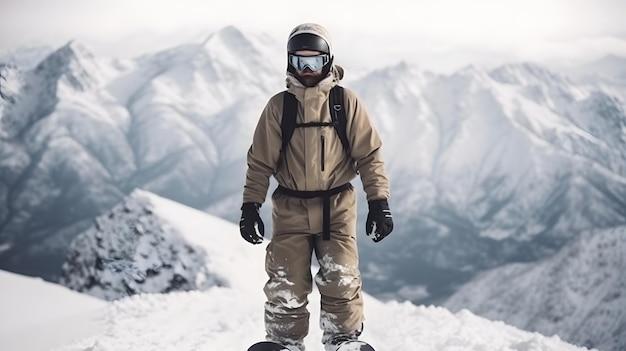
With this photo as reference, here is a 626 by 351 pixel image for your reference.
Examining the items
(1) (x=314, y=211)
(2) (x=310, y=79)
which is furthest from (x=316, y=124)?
(1) (x=314, y=211)

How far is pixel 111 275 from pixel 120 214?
24.2 feet

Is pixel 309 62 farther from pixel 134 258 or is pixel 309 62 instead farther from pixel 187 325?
pixel 134 258

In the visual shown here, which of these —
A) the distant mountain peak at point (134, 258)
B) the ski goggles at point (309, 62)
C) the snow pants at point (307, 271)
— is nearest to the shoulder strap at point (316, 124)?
the ski goggles at point (309, 62)

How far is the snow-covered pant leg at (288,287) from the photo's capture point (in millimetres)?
5293

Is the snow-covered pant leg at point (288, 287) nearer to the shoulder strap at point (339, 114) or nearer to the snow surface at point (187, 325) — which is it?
the shoulder strap at point (339, 114)

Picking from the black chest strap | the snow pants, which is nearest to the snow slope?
the snow pants

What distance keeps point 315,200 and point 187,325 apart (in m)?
4.05

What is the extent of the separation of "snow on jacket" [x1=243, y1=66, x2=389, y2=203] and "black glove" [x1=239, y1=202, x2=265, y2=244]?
9cm

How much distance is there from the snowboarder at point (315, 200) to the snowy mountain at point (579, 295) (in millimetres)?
73730

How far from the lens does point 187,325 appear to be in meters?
8.30

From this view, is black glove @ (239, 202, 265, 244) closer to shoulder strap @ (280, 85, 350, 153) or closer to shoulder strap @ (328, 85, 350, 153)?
shoulder strap @ (280, 85, 350, 153)

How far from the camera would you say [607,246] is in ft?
278

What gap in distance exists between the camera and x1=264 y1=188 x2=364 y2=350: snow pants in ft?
17.3

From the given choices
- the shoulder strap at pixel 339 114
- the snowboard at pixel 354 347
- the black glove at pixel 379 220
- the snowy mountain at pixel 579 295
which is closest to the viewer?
the snowboard at pixel 354 347
